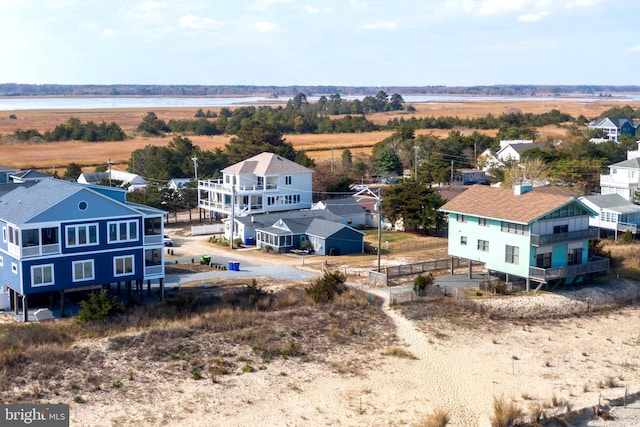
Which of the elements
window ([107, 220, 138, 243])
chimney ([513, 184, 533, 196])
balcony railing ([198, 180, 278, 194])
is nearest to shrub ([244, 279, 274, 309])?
window ([107, 220, 138, 243])

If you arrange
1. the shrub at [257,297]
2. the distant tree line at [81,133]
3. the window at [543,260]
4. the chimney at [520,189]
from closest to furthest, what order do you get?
the shrub at [257,297]
the window at [543,260]
the chimney at [520,189]
the distant tree line at [81,133]

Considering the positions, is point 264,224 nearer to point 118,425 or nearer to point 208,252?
point 208,252

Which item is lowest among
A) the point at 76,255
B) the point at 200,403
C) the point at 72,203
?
the point at 200,403

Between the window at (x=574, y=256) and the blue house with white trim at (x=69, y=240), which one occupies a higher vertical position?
the blue house with white trim at (x=69, y=240)

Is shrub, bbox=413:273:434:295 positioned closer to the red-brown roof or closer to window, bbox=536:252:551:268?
the red-brown roof

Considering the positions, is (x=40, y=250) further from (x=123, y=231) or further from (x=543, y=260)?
(x=543, y=260)

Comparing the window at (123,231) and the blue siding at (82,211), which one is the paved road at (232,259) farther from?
the blue siding at (82,211)

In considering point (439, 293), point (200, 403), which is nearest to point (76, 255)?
point (200, 403)

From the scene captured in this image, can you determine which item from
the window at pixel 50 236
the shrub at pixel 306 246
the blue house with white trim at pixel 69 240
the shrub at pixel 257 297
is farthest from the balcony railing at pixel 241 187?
the window at pixel 50 236
